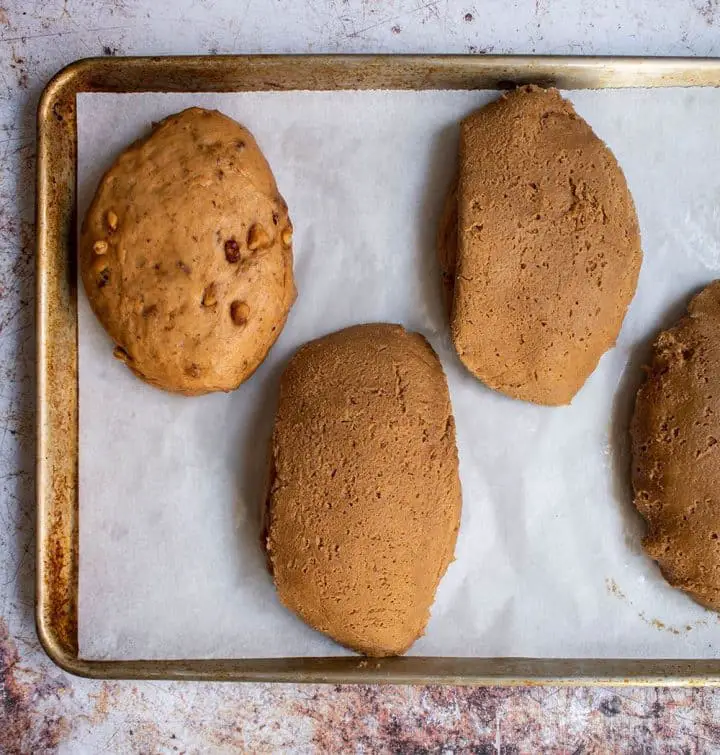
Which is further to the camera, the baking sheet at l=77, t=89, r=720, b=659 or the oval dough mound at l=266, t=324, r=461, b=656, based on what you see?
the baking sheet at l=77, t=89, r=720, b=659

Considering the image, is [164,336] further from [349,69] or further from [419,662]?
[419,662]

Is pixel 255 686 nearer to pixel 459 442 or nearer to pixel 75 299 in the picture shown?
pixel 459 442

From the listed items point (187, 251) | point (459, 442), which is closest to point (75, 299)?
point (187, 251)

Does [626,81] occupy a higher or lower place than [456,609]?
higher

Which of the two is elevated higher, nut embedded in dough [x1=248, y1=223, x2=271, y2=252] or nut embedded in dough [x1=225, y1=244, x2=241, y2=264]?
nut embedded in dough [x1=248, y1=223, x2=271, y2=252]

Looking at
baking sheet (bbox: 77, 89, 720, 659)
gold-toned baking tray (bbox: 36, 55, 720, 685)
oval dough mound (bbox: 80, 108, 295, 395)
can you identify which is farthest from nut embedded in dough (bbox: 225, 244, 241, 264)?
gold-toned baking tray (bbox: 36, 55, 720, 685)

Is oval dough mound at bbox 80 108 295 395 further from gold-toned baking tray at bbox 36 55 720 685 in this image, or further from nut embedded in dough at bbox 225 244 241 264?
gold-toned baking tray at bbox 36 55 720 685

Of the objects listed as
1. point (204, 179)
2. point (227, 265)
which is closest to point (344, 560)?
point (227, 265)
